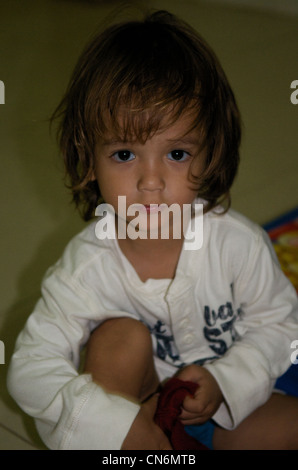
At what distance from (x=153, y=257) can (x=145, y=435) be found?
23 cm

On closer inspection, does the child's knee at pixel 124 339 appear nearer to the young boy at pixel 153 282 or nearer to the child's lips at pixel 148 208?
the young boy at pixel 153 282

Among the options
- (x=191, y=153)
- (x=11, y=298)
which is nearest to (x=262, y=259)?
(x=191, y=153)

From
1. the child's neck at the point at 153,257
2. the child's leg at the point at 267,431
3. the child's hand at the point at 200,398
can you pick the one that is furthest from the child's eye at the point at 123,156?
the child's leg at the point at 267,431

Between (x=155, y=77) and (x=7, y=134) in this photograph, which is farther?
(x=7, y=134)

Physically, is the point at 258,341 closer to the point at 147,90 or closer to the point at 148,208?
the point at 148,208

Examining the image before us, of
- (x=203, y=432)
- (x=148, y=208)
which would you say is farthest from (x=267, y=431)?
(x=148, y=208)

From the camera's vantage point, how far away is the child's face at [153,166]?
680 millimetres

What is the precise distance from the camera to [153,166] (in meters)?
0.68

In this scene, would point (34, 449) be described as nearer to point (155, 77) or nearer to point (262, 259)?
point (262, 259)

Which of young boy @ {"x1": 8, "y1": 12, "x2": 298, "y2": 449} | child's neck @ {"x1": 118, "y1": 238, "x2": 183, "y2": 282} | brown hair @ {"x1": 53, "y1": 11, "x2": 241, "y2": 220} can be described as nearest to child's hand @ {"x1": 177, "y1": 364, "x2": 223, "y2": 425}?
young boy @ {"x1": 8, "y1": 12, "x2": 298, "y2": 449}

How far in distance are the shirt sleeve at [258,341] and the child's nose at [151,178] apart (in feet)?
0.58

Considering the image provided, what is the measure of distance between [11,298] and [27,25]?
1.52 m

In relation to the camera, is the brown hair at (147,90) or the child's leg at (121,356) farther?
the child's leg at (121,356)
